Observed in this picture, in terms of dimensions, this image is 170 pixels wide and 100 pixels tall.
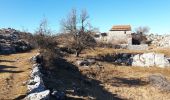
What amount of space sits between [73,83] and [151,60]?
95.3 feet

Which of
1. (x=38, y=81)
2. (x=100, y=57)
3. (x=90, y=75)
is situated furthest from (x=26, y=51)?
(x=38, y=81)

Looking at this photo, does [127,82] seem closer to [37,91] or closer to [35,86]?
[35,86]

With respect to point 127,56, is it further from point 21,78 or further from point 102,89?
point 21,78

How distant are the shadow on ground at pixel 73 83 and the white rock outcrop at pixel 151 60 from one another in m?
16.8

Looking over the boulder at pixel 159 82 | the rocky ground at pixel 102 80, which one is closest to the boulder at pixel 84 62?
the rocky ground at pixel 102 80

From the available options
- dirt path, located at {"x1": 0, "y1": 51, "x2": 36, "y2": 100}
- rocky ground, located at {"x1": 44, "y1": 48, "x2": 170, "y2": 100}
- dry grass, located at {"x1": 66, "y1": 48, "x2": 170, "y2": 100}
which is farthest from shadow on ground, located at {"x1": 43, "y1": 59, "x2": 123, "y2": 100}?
dirt path, located at {"x1": 0, "y1": 51, "x2": 36, "y2": 100}

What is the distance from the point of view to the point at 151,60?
221ft

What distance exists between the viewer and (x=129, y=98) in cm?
4025

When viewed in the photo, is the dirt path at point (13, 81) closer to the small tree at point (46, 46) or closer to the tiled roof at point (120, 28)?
the small tree at point (46, 46)

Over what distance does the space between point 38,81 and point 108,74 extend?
25.5m

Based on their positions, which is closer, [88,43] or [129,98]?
[129,98]

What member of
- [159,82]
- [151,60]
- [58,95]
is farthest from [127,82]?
[58,95]

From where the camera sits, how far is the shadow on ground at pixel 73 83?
115 feet

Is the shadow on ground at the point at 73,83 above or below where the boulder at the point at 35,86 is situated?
below
